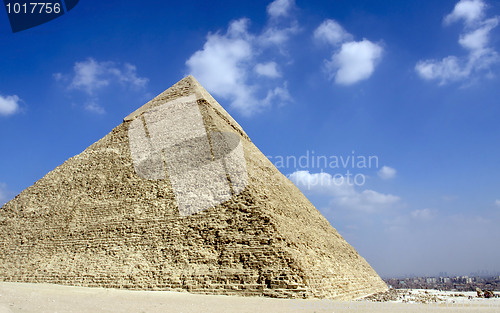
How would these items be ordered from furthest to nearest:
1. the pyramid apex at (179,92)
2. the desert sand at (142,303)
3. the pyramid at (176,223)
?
the pyramid apex at (179,92)
the pyramid at (176,223)
the desert sand at (142,303)

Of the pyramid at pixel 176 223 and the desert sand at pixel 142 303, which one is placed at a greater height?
the pyramid at pixel 176 223

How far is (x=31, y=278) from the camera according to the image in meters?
15.3

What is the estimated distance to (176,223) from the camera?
15727 mm

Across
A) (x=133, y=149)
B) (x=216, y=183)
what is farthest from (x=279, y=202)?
(x=133, y=149)

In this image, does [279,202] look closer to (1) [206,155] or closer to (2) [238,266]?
(1) [206,155]

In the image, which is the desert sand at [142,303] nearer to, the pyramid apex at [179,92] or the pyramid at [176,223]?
the pyramid at [176,223]

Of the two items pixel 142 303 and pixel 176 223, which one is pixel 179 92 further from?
pixel 142 303

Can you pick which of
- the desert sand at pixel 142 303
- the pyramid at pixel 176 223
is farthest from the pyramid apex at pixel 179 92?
the desert sand at pixel 142 303

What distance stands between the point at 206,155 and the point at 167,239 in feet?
17.0

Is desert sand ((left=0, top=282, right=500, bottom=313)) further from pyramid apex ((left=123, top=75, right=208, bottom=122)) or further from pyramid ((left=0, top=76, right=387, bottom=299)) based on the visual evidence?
pyramid apex ((left=123, top=75, right=208, bottom=122))

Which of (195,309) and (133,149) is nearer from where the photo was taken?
(195,309)

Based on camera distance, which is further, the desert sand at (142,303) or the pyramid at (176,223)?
the pyramid at (176,223)

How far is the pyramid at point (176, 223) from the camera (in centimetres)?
1334

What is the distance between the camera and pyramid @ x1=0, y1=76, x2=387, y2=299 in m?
13.3
